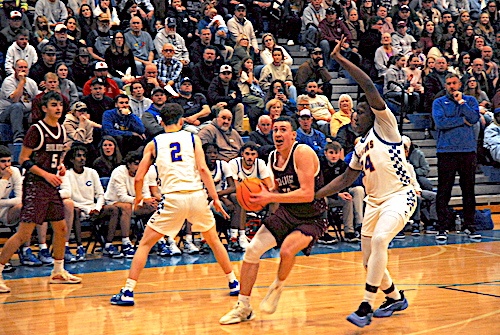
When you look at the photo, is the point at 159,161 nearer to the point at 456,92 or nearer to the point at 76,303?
the point at 76,303

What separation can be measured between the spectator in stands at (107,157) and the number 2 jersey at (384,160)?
577cm

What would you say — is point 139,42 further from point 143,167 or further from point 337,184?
point 337,184

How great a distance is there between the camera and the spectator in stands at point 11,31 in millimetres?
13828

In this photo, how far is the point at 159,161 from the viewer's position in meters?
7.79

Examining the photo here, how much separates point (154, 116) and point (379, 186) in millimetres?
6774

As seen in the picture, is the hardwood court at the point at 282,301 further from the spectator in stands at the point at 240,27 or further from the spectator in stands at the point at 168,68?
the spectator in stands at the point at 240,27

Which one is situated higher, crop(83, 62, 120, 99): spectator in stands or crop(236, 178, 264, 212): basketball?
crop(83, 62, 120, 99): spectator in stands

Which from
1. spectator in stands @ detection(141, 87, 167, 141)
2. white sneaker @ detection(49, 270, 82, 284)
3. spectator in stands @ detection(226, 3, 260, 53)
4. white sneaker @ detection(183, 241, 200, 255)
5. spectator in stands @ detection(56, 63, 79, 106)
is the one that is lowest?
white sneaker @ detection(183, 241, 200, 255)

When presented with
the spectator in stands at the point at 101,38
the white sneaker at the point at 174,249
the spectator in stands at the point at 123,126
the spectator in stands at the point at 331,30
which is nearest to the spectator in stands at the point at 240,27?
the spectator in stands at the point at 331,30

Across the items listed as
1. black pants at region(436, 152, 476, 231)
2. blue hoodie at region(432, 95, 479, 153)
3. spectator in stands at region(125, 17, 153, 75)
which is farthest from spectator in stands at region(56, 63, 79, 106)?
black pants at region(436, 152, 476, 231)

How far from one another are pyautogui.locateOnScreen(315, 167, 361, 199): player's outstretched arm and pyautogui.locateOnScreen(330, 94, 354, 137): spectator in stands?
7228 mm

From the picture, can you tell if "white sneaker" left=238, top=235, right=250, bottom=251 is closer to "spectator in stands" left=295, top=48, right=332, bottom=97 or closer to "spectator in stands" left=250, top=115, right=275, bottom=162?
"spectator in stands" left=250, top=115, right=275, bottom=162

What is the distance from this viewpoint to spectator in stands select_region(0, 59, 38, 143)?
12047 millimetres

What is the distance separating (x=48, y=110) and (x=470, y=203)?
657 cm
